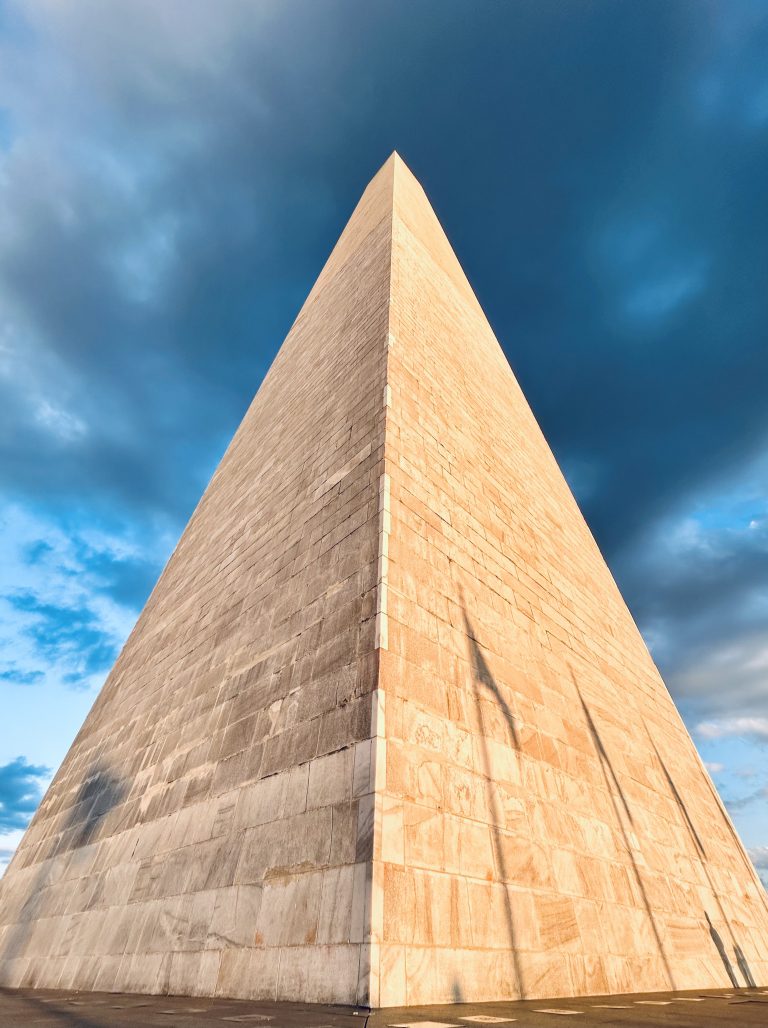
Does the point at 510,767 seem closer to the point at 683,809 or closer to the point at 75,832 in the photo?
the point at 683,809

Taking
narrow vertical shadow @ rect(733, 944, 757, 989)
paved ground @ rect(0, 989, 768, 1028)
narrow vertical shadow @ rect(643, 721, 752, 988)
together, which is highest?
narrow vertical shadow @ rect(643, 721, 752, 988)

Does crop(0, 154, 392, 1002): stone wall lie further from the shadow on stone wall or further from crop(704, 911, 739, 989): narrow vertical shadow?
crop(704, 911, 739, 989): narrow vertical shadow

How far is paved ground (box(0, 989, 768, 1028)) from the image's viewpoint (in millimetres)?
2506

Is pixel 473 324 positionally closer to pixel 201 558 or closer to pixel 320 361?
pixel 320 361

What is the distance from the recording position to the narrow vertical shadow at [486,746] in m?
3.80

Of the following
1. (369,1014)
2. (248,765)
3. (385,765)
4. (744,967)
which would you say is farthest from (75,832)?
(744,967)

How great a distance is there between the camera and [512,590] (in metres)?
6.64

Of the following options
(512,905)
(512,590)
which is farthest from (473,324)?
(512,905)

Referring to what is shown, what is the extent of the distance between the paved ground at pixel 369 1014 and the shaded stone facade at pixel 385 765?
209 mm

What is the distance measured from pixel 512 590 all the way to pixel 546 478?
229 inches

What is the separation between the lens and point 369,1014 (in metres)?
2.73

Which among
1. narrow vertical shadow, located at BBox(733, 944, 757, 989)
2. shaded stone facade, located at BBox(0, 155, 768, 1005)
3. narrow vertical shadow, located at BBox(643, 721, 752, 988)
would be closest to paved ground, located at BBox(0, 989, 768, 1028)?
shaded stone facade, located at BBox(0, 155, 768, 1005)

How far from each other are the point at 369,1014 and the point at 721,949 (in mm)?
6110

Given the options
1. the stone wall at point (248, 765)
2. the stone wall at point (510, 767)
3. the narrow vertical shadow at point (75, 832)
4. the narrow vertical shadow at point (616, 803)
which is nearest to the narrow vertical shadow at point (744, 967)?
the stone wall at point (510, 767)
